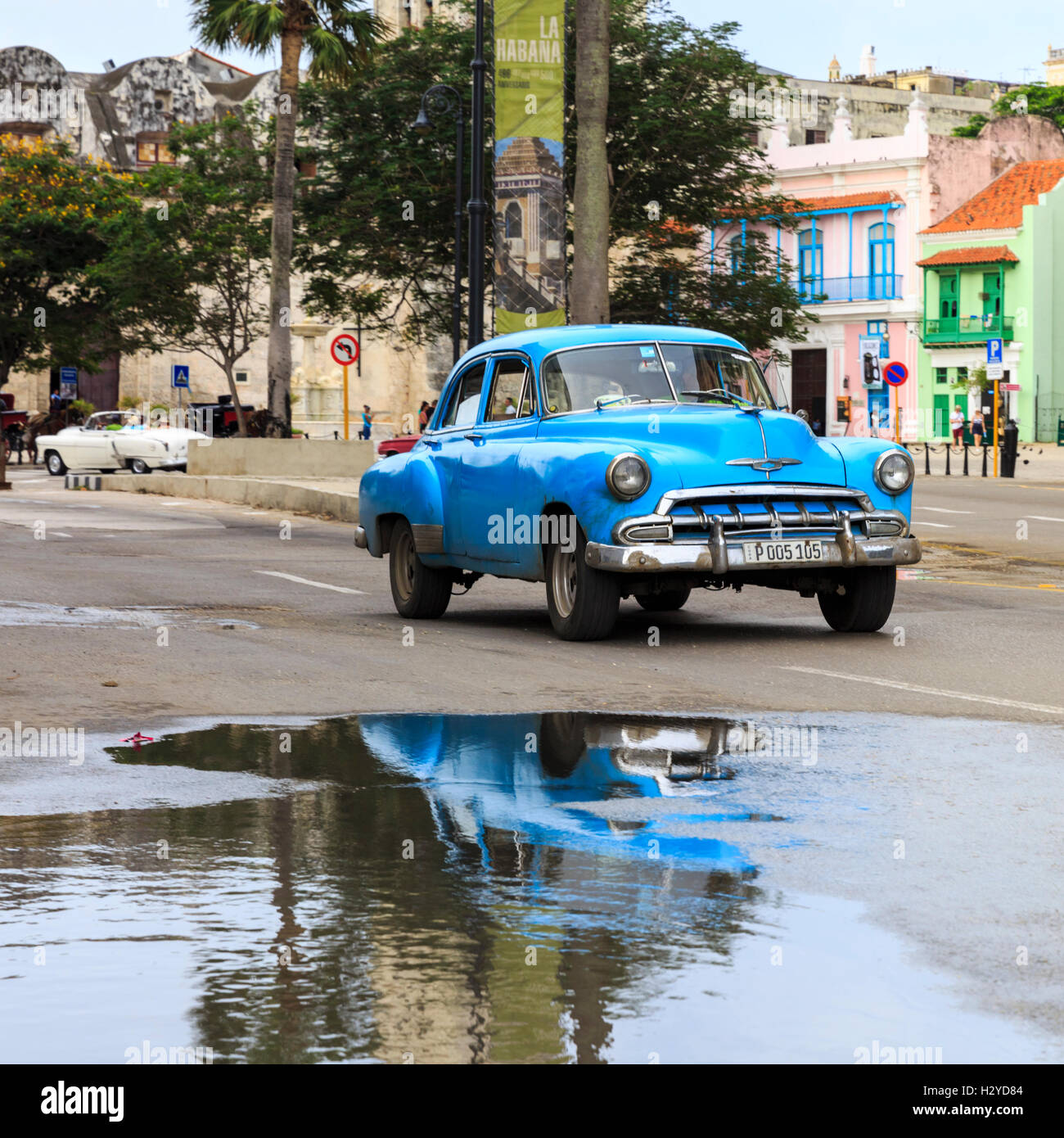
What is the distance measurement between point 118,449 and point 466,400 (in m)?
35.0


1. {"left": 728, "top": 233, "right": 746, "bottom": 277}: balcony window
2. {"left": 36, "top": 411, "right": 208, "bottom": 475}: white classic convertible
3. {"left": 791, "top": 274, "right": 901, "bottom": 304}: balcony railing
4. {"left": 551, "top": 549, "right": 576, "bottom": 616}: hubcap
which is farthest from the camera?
{"left": 791, "top": 274, "right": 901, "bottom": 304}: balcony railing

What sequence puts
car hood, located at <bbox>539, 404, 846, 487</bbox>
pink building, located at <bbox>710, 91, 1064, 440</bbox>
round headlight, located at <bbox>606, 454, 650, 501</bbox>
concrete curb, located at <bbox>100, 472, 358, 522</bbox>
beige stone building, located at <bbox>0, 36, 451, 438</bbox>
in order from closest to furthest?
1. round headlight, located at <bbox>606, 454, 650, 501</bbox>
2. car hood, located at <bbox>539, 404, 846, 487</bbox>
3. concrete curb, located at <bbox>100, 472, 358, 522</bbox>
4. pink building, located at <bbox>710, 91, 1064, 440</bbox>
5. beige stone building, located at <bbox>0, 36, 451, 438</bbox>

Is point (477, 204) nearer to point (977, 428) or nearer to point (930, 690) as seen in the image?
point (930, 690)

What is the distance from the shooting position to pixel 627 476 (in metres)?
11.2

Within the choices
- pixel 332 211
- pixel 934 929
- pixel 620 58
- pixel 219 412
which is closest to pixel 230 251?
pixel 219 412

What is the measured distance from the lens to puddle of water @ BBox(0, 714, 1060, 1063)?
3.95 meters

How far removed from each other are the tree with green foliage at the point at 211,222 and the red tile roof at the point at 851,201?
21.1 m

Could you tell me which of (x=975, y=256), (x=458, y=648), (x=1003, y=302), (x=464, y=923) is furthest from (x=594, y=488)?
(x=1003, y=302)

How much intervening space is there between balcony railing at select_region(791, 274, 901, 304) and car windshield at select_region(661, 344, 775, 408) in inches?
2418

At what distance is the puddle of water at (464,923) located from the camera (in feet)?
13.0

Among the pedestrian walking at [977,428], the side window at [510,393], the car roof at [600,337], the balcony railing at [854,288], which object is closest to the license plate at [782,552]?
the car roof at [600,337]

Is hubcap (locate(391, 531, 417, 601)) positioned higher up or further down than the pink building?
further down

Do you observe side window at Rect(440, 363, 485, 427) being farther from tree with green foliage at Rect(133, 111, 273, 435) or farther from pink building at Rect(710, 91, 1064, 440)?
pink building at Rect(710, 91, 1064, 440)

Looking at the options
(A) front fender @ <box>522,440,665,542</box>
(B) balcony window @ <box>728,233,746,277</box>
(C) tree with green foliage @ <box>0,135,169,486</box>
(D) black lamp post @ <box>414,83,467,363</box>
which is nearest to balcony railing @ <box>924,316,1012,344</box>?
(B) balcony window @ <box>728,233,746,277</box>
